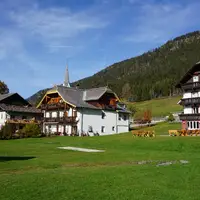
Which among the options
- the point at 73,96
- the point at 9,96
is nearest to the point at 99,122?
the point at 73,96

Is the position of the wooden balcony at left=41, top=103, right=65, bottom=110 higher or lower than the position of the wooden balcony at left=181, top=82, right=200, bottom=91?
lower

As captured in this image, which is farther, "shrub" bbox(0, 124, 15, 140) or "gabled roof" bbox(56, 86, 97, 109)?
"gabled roof" bbox(56, 86, 97, 109)

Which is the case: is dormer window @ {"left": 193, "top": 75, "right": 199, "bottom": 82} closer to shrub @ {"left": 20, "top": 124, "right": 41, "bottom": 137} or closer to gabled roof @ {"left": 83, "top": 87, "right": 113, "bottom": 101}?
gabled roof @ {"left": 83, "top": 87, "right": 113, "bottom": 101}

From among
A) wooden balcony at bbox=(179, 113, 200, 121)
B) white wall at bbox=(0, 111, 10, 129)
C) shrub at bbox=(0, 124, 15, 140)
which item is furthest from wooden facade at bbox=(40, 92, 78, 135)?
wooden balcony at bbox=(179, 113, 200, 121)

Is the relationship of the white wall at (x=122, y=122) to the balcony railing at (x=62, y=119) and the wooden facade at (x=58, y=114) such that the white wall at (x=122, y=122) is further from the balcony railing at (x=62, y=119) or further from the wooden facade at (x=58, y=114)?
the balcony railing at (x=62, y=119)

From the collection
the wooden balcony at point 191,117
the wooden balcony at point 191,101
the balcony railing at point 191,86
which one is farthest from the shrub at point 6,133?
the balcony railing at point 191,86

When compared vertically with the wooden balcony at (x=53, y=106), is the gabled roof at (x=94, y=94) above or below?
above

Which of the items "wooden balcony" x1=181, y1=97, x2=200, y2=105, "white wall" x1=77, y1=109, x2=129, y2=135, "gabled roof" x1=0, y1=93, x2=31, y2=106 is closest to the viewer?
"wooden balcony" x1=181, y1=97, x2=200, y2=105

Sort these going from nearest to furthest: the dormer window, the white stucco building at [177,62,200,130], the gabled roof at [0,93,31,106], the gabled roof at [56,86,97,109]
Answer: the white stucco building at [177,62,200,130], the dormer window, the gabled roof at [56,86,97,109], the gabled roof at [0,93,31,106]

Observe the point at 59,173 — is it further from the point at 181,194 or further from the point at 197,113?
the point at 197,113

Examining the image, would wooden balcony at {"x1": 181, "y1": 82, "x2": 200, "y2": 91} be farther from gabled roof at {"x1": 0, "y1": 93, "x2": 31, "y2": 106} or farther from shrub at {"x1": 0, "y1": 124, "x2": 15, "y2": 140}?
gabled roof at {"x1": 0, "y1": 93, "x2": 31, "y2": 106}

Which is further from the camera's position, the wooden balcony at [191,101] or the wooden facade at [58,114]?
the wooden facade at [58,114]

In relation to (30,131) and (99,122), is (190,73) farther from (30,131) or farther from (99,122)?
(30,131)

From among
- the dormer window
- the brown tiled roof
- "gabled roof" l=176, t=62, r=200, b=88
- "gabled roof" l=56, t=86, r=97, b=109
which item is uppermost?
"gabled roof" l=176, t=62, r=200, b=88
